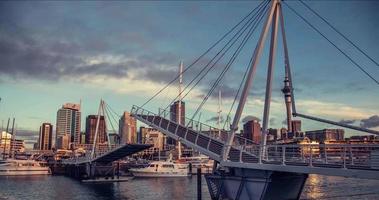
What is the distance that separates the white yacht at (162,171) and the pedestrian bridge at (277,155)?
5704 cm

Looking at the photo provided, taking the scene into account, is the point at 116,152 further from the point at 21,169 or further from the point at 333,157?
the point at 21,169

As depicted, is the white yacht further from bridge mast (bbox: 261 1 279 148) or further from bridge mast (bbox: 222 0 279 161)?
bridge mast (bbox: 261 1 279 148)

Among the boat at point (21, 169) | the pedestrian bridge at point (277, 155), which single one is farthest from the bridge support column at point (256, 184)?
the boat at point (21, 169)

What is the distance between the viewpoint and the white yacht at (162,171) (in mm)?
98688

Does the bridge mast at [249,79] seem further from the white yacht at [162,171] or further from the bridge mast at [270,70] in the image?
the white yacht at [162,171]

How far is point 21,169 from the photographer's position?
11019cm

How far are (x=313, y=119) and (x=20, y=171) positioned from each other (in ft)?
315

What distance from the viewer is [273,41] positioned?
1268 inches

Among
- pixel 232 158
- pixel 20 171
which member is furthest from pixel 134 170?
pixel 232 158

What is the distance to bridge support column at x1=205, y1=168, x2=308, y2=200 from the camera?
29047 millimetres

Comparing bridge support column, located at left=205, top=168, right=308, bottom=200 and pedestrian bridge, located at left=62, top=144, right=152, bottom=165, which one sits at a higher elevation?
pedestrian bridge, located at left=62, top=144, right=152, bottom=165

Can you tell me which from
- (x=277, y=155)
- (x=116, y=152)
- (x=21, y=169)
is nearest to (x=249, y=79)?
(x=277, y=155)

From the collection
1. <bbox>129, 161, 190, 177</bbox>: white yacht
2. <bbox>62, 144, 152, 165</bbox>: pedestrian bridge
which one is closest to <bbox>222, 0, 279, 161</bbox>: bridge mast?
<bbox>62, 144, 152, 165</bbox>: pedestrian bridge

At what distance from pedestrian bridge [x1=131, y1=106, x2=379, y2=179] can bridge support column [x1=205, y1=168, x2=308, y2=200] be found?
916mm
